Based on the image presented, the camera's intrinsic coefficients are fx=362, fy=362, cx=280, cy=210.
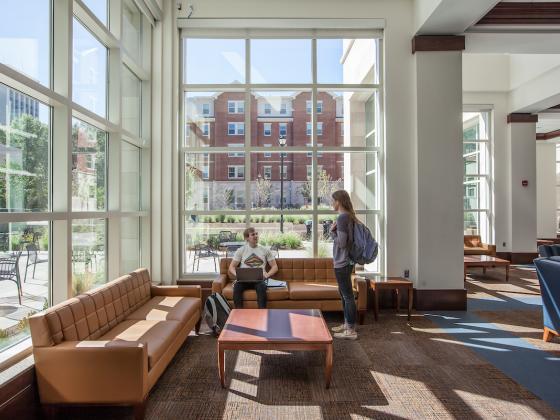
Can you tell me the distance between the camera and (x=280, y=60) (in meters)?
6.09

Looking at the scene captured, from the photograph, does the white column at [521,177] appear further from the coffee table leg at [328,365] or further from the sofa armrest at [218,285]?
the coffee table leg at [328,365]

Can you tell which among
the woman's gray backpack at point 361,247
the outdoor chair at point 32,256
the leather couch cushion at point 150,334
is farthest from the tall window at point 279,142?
the outdoor chair at point 32,256

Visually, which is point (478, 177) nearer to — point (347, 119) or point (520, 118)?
point (520, 118)

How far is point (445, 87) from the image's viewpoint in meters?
5.65

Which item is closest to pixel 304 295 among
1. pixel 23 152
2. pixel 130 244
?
pixel 130 244

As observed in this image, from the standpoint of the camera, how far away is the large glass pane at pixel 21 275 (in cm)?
266

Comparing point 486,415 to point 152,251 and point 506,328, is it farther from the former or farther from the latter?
point 152,251

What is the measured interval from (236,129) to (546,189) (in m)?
12.8

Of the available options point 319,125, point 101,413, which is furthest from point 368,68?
point 101,413

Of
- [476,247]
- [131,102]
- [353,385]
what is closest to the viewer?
[353,385]

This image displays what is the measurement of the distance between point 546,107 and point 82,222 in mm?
10940

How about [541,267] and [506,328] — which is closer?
[541,267]

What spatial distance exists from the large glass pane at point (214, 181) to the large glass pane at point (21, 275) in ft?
9.67

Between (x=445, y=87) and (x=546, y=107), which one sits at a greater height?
(x=546, y=107)
